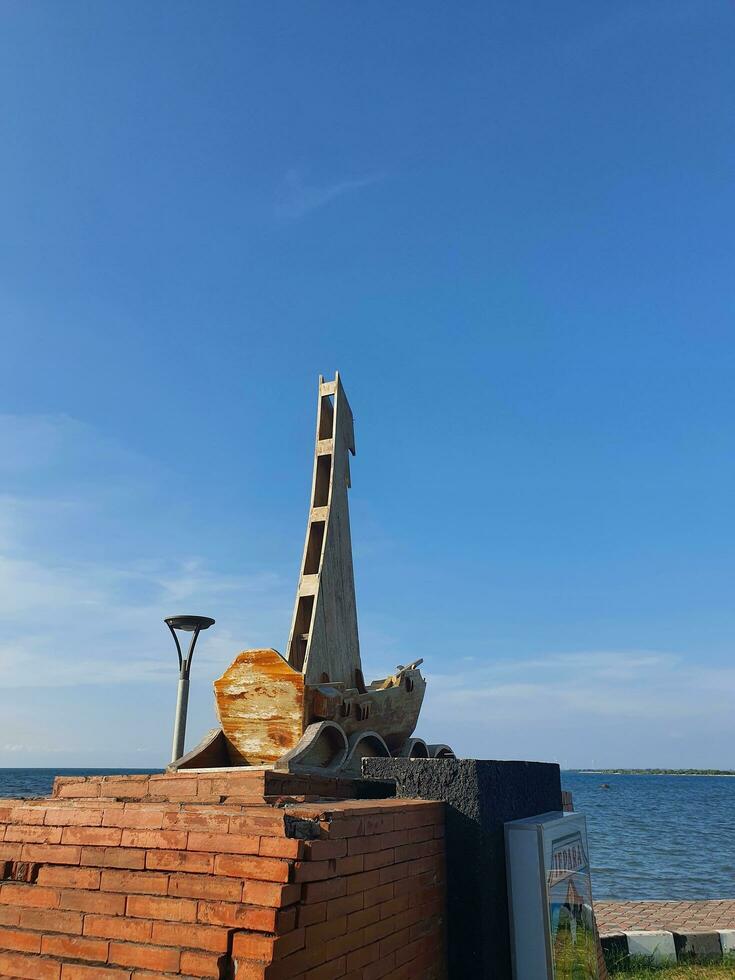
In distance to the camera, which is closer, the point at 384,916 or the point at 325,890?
the point at 325,890

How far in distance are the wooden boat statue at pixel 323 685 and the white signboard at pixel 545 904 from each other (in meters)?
3.33

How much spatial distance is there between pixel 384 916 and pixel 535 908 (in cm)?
119

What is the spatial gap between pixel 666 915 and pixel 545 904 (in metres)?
9.38

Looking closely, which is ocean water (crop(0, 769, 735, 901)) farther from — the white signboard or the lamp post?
the white signboard

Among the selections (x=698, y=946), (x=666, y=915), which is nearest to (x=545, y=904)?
(x=698, y=946)

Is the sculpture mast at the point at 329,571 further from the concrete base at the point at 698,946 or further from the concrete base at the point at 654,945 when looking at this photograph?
the concrete base at the point at 698,946

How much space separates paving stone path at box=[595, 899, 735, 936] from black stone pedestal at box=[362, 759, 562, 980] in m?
6.64

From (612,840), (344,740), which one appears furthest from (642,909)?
(612,840)

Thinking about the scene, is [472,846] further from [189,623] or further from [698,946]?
[189,623]

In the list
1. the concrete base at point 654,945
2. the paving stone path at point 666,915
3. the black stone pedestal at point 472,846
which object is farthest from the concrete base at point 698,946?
the black stone pedestal at point 472,846

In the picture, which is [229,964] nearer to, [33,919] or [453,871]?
[33,919]

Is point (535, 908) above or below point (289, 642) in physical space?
below

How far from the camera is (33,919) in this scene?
317 cm

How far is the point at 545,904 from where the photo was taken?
14.3ft
